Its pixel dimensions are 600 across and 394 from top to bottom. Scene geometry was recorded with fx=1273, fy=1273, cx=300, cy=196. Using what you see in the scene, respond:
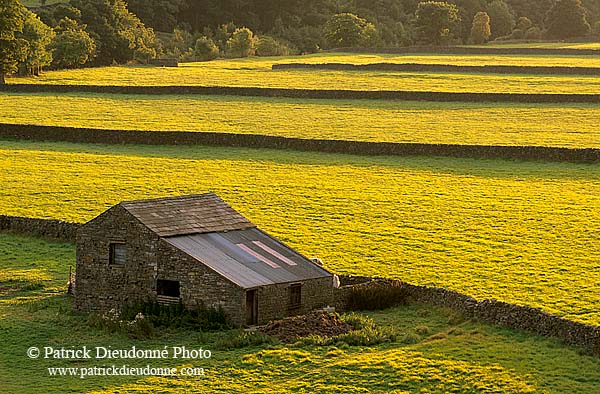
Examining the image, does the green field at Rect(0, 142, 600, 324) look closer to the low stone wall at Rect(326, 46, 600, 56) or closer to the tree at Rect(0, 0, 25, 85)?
the tree at Rect(0, 0, 25, 85)

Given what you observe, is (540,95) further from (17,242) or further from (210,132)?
(17,242)

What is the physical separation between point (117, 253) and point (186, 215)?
6.99ft

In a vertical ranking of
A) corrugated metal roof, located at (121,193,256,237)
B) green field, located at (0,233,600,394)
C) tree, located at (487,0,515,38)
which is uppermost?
tree, located at (487,0,515,38)

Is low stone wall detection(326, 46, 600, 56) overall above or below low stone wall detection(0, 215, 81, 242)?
above

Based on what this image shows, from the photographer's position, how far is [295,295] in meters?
32.4

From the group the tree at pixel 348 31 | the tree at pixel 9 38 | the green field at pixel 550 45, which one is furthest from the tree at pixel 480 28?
the tree at pixel 9 38

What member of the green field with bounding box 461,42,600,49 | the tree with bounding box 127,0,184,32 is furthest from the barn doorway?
the tree with bounding box 127,0,184,32

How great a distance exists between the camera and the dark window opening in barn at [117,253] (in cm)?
3334

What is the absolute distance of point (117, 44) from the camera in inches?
4407

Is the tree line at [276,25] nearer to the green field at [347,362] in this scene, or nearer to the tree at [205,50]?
the tree at [205,50]

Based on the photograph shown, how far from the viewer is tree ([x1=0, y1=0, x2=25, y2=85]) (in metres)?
85.8

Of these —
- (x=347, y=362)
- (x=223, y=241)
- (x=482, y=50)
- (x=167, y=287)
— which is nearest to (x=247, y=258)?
(x=223, y=241)

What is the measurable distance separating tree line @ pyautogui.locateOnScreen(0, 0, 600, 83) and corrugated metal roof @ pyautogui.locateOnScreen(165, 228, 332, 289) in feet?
219

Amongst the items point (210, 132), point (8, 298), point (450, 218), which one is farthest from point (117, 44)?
Result: point (8, 298)
